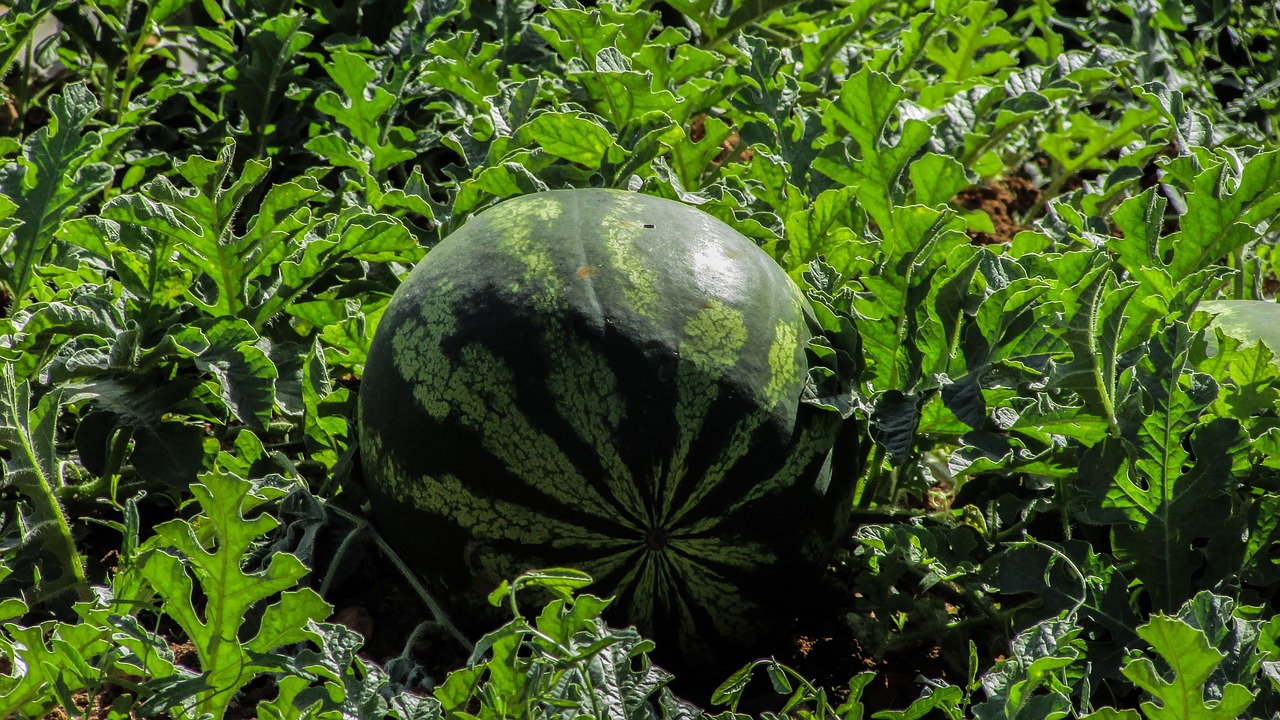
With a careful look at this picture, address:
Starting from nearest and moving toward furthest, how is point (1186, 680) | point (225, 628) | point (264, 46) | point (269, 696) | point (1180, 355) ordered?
point (1186, 680)
point (225, 628)
point (1180, 355)
point (269, 696)
point (264, 46)

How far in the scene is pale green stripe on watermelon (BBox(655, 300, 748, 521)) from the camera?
206 cm

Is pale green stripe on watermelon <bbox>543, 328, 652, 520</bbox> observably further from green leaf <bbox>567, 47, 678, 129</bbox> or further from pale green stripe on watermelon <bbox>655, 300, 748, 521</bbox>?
green leaf <bbox>567, 47, 678, 129</bbox>

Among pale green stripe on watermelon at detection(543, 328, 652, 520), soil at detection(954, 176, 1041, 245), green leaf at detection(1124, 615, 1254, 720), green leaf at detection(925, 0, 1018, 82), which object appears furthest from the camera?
soil at detection(954, 176, 1041, 245)

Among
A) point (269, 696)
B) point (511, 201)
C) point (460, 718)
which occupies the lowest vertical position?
point (269, 696)

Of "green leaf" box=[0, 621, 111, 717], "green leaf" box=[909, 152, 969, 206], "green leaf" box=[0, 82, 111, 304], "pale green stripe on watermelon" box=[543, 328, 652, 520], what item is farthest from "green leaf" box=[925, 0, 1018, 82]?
"green leaf" box=[0, 621, 111, 717]

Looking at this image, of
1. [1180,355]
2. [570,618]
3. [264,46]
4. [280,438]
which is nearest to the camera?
[570,618]

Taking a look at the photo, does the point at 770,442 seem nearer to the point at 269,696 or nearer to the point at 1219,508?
the point at 1219,508

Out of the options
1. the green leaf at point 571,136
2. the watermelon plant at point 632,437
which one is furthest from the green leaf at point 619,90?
the green leaf at point 571,136

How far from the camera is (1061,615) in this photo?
2062 mm

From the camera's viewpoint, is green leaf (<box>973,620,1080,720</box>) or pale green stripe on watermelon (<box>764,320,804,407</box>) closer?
green leaf (<box>973,620,1080,720</box>)

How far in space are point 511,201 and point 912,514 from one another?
3.44 feet

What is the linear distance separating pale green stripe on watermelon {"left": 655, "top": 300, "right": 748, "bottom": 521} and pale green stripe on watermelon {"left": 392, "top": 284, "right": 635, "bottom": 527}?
0.41 ft

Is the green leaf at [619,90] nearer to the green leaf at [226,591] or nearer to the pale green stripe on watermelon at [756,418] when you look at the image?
the pale green stripe on watermelon at [756,418]

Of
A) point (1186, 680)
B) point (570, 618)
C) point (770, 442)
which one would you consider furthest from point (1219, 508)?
point (570, 618)
